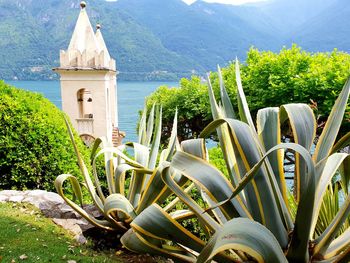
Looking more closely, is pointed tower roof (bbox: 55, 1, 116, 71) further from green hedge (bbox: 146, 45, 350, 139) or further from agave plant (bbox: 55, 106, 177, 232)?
agave plant (bbox: 55, 106, 177, 232)

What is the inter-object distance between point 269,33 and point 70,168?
426ft

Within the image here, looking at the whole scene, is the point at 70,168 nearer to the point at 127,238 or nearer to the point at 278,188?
the point at 127,238

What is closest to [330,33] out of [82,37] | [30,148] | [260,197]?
[82,37]

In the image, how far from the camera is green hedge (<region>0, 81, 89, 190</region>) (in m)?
5.64

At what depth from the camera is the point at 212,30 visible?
12262 centimetres

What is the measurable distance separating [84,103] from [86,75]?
88.0 inches

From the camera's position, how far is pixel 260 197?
2.22 metres

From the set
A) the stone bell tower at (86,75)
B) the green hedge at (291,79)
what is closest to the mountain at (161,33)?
the stone bell tower at (86,75)

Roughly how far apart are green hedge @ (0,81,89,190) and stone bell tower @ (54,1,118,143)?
27.7 ft

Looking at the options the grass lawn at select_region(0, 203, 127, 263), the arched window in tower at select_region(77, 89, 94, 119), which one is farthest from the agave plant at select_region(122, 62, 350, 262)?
the arched window in tower at select_region(77, 89, 94, 119)

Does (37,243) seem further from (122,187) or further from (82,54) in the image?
(82,54)

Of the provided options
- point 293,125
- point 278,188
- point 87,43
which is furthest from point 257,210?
point 87,43

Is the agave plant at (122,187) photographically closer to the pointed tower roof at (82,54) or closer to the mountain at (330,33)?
the pointed tower roof at (82,54)

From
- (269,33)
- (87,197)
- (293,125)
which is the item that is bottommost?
(87,197)
